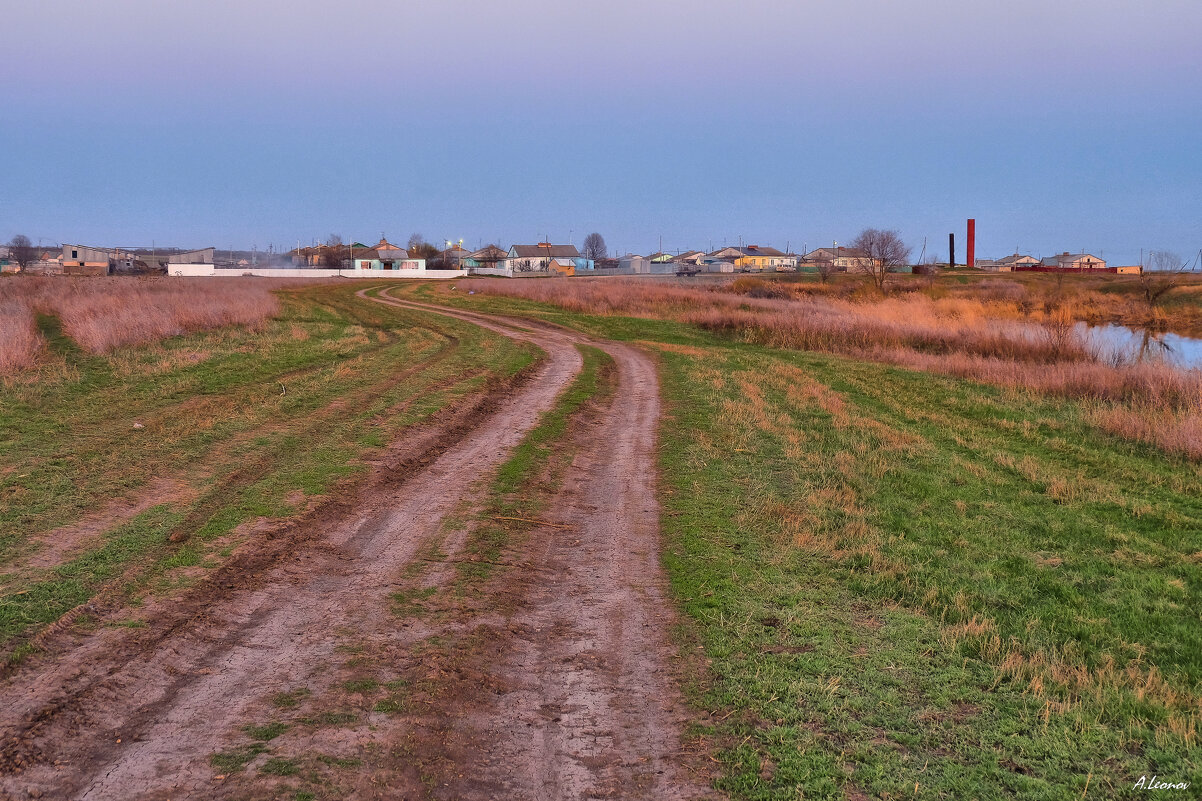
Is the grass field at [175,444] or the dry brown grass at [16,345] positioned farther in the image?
the dry brown grass at [16,345]

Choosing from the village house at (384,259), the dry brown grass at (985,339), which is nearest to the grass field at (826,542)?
the dry brown grass at (985,339)

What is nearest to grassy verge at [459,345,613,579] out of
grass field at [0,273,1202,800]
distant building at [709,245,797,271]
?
grass field at [0,273,1202,800]

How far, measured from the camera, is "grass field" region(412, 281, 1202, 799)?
4570mm

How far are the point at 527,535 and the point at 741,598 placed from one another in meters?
2.37

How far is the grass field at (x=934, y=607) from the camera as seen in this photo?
4570mm

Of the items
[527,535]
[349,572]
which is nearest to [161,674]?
[349,572]

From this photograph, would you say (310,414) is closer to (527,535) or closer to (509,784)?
(527,535)


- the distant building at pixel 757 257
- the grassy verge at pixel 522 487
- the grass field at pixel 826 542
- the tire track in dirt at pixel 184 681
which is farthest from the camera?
the distant building at pixel 757 257

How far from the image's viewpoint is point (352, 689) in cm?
500

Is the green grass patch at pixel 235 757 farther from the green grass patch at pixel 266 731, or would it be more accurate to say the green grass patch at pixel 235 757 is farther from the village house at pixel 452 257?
the village house at pixel 452 257
